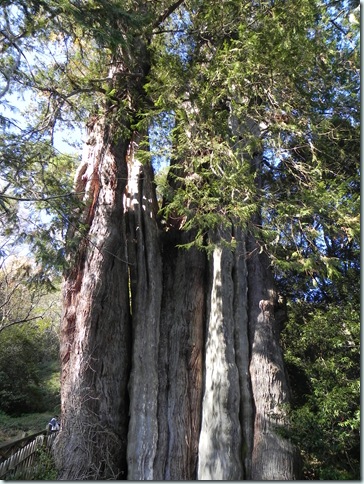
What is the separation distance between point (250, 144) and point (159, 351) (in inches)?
114

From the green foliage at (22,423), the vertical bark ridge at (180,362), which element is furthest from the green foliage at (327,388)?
the green foliage at (22,423)

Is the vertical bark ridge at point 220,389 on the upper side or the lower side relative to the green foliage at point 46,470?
upper

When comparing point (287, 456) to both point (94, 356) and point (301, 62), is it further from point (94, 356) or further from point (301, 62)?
point (301, 62)

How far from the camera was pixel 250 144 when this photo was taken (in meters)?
4.82

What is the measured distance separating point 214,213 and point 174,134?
57.6 inches

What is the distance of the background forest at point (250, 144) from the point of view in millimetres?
4270

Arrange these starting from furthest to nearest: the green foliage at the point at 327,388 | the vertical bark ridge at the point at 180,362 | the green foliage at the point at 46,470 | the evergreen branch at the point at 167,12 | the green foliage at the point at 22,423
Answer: the green foliage at the point at 22,423 → the evergreen branch at the point at 167,12 → the vertical bark ridge at the point at 180,362 → the green foliage at the point at 46,470 → the green foliage at the point at 327,388

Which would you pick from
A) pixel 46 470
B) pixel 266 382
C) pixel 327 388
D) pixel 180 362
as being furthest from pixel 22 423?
pixel 327 388

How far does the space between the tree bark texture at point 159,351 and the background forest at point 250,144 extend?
0.40m

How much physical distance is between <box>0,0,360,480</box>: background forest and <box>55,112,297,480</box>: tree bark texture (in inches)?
15.7

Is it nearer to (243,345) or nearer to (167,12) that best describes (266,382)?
(243,345)

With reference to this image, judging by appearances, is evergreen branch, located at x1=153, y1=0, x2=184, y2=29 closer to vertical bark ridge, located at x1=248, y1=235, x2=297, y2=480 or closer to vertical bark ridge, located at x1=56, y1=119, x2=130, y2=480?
vertical bark ridge, located at x1=56, y1=119, x2=130, y2=480

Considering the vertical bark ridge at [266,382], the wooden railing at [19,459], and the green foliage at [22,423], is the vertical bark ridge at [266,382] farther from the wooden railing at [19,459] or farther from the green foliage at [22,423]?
the green foliage at [22,423]

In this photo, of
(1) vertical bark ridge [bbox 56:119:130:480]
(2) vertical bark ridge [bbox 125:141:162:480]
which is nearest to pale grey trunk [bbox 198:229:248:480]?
(2) vertical bark ridge [bbox 125:141:162:480]
